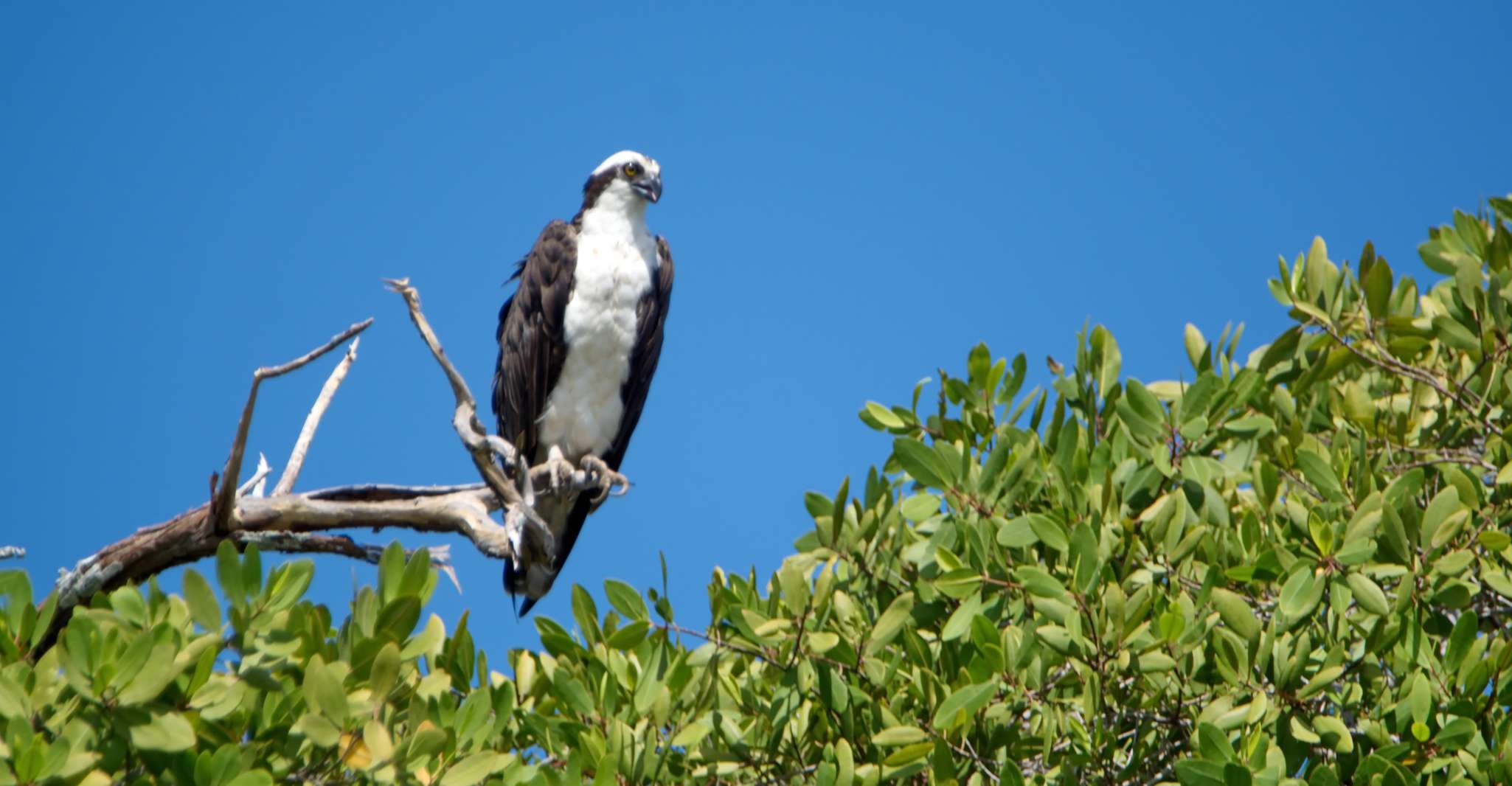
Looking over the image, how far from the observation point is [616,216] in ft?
22.5

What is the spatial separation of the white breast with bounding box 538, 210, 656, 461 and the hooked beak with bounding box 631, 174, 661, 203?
0.14 meters

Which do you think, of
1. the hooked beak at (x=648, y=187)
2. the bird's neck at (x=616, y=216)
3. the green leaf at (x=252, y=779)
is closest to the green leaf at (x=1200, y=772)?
A: the green leaf at (x=252, y=779)

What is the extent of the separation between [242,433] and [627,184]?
2.90m

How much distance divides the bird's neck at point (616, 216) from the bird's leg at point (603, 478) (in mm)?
→ 1121

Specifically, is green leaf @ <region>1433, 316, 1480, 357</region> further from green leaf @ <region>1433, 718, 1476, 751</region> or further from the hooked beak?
the hooked beak

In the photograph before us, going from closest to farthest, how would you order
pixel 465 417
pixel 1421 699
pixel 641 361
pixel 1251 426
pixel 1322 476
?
pixel 1421 699 → pixel 1322 476 → pixel 1251 426 → pixel 465 417 → pixel 641 361

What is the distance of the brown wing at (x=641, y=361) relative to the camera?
674 centimetres

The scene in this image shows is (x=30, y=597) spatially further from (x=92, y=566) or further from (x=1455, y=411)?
(x=1455, y=411)

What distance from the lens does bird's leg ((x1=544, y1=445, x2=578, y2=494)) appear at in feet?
21.2

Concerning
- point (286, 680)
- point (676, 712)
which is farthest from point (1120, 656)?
point (286, 680)

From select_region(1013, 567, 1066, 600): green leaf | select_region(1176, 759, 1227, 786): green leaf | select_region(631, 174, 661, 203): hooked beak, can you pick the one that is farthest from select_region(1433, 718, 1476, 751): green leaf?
select_region(631, 174, 661, 203): hooked beak

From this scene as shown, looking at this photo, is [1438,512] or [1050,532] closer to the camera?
[1438,512]

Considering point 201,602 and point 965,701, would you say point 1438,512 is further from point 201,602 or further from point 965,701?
point 201,602

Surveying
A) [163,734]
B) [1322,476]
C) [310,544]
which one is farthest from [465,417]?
[1322,476]
